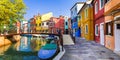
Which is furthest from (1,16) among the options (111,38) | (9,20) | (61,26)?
(61,26)

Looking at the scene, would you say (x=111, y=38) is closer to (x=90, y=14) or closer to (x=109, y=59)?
(x=109, y=59)

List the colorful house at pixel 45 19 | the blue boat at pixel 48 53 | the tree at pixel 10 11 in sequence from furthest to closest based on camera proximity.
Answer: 1. the colorful house at pixel 45 19
2. the tree at pixel 10 11
3. the blue boat at pixel 48 53

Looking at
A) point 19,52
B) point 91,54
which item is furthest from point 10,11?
point 91,54

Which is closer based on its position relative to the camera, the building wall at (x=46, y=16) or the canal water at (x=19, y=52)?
the canal water at (x=19, y=52)

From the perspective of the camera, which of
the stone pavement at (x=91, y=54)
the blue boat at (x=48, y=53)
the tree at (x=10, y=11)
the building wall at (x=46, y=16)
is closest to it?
the stone pavement at (x=91, y=54)

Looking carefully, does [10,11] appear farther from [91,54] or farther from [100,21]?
[91,54]

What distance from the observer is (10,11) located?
3600 centimetres

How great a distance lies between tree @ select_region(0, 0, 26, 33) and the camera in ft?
112

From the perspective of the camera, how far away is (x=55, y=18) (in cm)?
7081

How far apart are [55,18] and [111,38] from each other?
52.8 m

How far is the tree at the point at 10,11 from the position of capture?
34.2m

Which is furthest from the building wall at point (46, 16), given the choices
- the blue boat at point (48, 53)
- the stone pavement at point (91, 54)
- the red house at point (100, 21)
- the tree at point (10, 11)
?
the stone pavement at point (91, 54)

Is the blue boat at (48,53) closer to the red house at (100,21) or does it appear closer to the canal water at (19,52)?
the canal water at (19,52)

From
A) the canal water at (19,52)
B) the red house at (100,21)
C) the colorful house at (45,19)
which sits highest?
the colorful house at (45,19)
